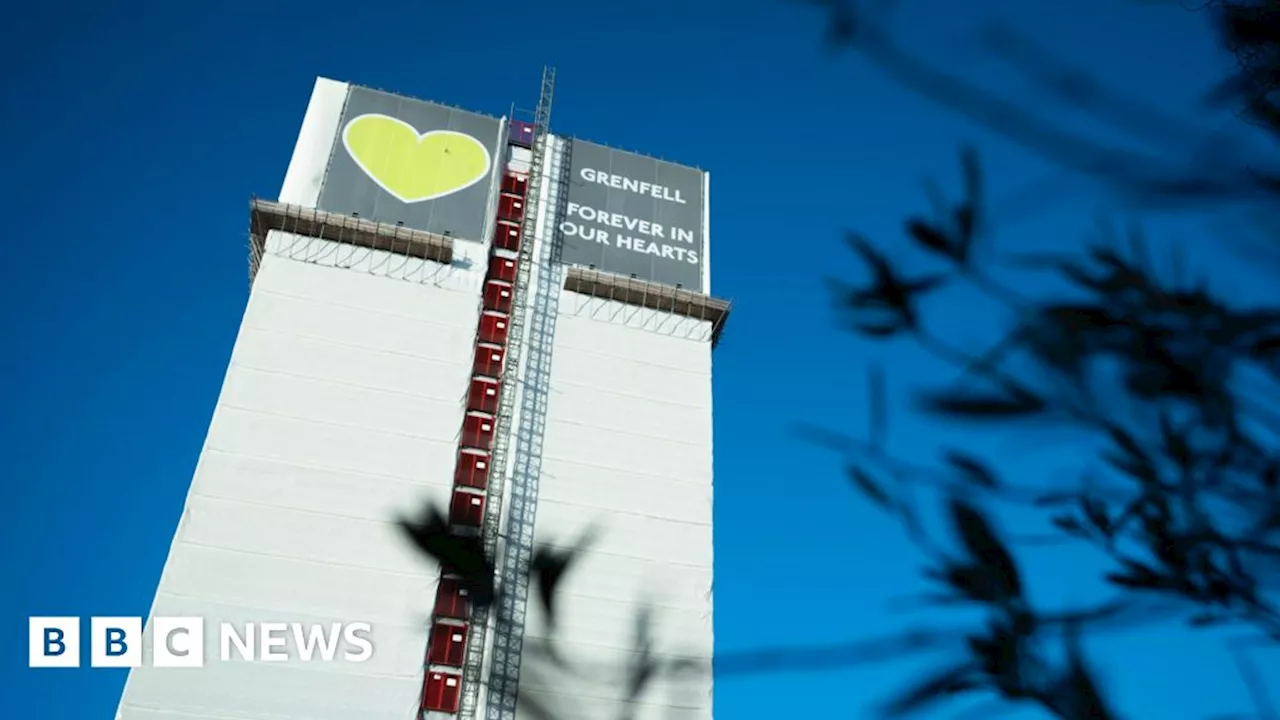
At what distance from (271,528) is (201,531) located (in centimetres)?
178

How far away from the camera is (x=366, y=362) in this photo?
32906mm

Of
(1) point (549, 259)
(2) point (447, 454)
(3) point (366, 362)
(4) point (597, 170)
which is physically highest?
(4) point (597, 170)

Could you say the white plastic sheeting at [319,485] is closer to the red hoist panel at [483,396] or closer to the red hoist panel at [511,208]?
the red hoist panel at [483,396]

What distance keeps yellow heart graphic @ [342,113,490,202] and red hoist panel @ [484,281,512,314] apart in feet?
12.8

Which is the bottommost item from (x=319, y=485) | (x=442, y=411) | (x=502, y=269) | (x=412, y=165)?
(x=319, y=485)

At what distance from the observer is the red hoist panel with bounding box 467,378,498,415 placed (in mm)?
34438

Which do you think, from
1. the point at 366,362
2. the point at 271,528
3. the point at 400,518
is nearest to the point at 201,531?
the point at 271,528

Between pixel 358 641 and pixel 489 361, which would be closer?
pixel 358 641

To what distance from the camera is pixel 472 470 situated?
3306cm

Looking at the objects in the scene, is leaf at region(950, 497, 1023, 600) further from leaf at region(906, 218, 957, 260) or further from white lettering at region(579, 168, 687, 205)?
white lettering at region(579, 168, 687, 205)

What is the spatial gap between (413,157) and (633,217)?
27.8ft

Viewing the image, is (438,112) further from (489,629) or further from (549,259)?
(489,629)

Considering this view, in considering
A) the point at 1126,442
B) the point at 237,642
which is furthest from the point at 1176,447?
the point at 237,642

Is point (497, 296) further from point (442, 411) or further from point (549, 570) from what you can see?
point (549, 570)
